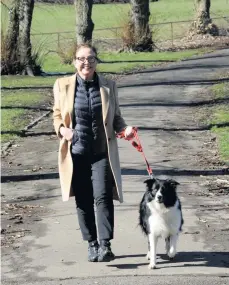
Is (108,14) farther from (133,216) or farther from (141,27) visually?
(133,216)

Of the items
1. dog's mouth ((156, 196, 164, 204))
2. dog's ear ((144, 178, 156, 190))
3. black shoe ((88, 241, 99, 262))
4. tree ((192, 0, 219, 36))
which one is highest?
tree ((192, 0, 219, 36))

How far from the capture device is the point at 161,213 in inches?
323

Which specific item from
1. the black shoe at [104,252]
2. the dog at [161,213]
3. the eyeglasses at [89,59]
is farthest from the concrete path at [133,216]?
the eyeglasses at [89,59]

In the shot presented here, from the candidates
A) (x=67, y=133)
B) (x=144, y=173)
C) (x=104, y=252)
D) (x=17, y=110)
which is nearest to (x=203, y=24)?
(x=17, y=110)

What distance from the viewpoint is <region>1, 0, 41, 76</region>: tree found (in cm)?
3400

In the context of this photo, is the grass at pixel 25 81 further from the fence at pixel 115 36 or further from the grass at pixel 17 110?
the fence at pixel 115 36

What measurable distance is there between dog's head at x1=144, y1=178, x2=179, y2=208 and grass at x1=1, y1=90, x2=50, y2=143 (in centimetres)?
1029

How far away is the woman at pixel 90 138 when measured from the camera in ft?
27.3

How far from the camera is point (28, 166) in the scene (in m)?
15.2

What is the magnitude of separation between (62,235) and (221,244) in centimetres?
181

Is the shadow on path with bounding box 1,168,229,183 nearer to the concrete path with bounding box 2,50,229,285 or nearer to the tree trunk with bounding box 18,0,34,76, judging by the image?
the concrete path with bounding box 2,50,229,285

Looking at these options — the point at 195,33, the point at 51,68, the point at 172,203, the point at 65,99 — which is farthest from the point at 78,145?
the point at 195,33

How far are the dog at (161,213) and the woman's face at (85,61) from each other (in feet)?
3.79

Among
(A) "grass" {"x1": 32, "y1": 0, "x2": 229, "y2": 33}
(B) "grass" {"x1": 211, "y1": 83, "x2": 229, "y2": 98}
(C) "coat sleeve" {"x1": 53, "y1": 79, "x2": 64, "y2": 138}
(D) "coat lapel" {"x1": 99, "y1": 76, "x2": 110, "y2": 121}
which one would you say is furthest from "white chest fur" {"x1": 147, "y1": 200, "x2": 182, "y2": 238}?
(A) "grass" {"x1": 32, "y1": 0, "x2": 229, "y2": 33}
